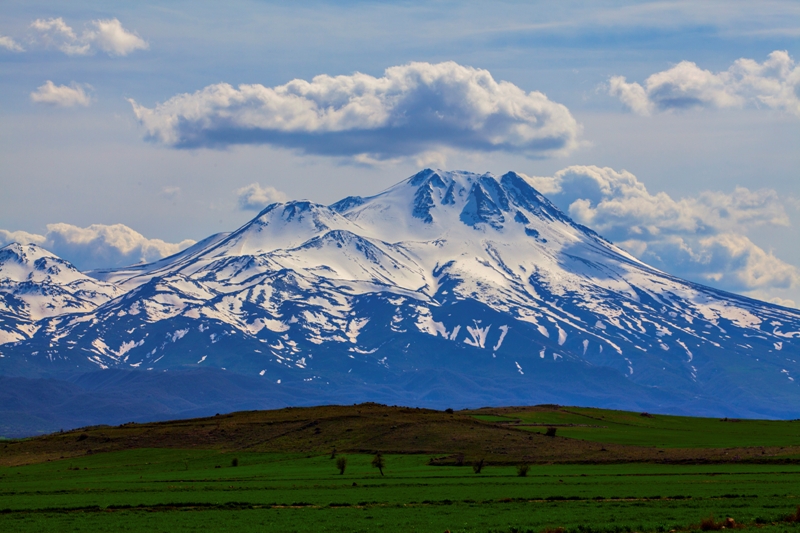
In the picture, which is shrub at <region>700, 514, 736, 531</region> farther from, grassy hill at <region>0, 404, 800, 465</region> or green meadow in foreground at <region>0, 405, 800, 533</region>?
grassy hill at <region>0, 404, 800, 465</region>

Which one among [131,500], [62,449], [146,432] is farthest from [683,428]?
[131,500]

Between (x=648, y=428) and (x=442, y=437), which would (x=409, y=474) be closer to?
(x=442, y=437)

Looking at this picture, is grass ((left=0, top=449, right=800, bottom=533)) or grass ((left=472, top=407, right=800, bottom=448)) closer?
grass ((left=0, top=449, right=800, bottom=533))

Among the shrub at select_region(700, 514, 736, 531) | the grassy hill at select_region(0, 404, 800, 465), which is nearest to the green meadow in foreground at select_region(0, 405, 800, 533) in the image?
the shrub at select_region(700, 514, 736, 531)

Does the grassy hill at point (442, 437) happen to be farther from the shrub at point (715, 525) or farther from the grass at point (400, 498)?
the shrub at point (715, 525)

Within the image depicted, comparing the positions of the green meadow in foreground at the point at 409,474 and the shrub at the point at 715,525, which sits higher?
the shrub at the point at 715,525

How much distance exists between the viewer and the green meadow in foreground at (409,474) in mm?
55656

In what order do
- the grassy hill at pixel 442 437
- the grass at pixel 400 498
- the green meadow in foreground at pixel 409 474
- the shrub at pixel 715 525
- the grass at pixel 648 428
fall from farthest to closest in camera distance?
the grass at pixel 648 428 → the grassy hill at pixel 442 437 → the green meadow in foreground at pixel 409 474 → the grass at pixel 400 498 → the shrub at pixel 715 525

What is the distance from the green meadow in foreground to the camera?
5566 cm

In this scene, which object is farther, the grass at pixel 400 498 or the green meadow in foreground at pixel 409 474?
the green meadow in foreground at pixel 409 474

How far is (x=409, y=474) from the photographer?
295ft

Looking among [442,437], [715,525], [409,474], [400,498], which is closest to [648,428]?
[442,437]

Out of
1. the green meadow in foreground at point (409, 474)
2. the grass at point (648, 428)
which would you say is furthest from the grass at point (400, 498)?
the grass at point (648, 428)

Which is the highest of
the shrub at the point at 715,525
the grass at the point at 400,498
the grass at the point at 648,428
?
the shrub at the point at 715,525
